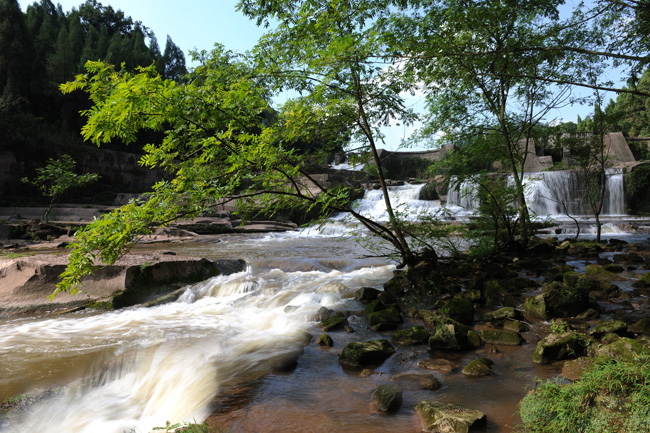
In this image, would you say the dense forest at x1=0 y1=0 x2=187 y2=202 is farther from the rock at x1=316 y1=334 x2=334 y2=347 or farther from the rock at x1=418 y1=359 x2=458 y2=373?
the rock at x1=418 y1=359 x2=458 y2=373

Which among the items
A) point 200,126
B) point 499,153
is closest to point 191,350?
point 200,126

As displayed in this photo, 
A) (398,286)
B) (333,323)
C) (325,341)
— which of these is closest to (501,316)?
(398,286)

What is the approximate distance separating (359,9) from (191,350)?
18.0ft

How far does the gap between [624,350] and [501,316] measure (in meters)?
1.65

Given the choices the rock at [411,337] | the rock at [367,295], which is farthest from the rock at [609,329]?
the rock at [367,295]

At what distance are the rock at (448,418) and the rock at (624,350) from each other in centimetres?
146

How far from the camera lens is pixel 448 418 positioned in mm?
2717

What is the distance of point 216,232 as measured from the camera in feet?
63.0

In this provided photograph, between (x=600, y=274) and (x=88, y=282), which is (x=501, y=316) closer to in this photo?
(x=600, y=274)

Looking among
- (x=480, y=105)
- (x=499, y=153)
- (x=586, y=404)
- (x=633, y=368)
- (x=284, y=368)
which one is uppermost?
(x=480, y=105)

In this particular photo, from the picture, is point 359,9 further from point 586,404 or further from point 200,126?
point 586,404

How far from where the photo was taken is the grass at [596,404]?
2.27m

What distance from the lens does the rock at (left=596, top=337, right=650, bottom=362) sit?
3.09 meters

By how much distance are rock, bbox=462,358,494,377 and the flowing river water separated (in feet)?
0.33
